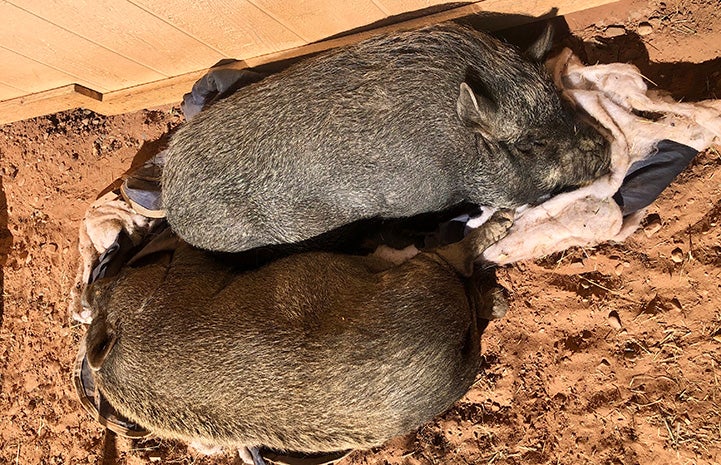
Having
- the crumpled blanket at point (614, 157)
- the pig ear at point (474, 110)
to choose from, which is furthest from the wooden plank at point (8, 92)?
the pig ear at point (474, 110)

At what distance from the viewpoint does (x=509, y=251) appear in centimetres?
401

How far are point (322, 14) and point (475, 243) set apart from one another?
1593 mm

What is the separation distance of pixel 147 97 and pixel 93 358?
2.06 metres

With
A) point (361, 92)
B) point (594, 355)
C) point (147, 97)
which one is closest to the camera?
point (361, 92)

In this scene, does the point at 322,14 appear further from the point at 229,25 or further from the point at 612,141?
the point at 612,141

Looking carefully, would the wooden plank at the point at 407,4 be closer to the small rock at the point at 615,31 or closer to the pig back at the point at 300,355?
the small rock at the point at 615,31

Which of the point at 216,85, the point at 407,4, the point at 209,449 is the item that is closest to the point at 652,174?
the point at 407,4

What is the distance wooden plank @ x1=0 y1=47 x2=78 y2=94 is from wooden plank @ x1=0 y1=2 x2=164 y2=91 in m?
0.07

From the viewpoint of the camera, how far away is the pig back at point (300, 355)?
3438 millimetres

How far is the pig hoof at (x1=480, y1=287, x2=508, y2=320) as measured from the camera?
13.3 feet

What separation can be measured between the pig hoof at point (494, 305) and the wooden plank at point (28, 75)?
3.20 m

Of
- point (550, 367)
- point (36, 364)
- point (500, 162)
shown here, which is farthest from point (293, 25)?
point (36, 364)

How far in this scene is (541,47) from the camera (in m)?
3.71

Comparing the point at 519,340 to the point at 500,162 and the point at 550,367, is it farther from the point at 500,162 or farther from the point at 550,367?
the point at 500,162
